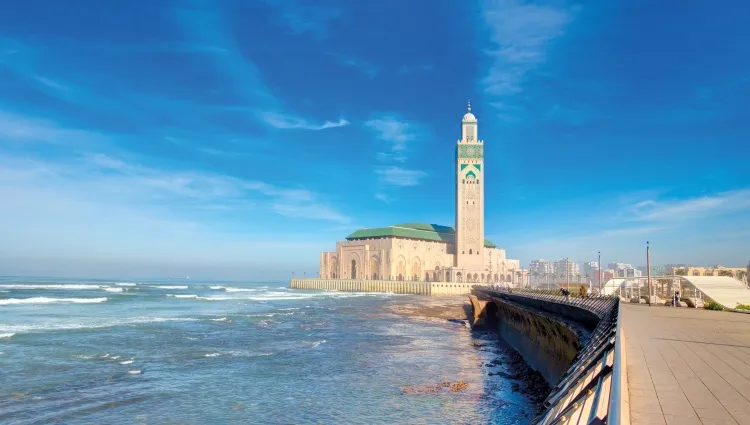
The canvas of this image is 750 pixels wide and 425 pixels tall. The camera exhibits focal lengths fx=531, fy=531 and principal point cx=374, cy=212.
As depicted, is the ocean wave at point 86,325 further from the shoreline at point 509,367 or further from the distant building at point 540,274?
the distant building at point 540,274

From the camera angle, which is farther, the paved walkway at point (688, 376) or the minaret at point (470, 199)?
the minaret at point (470, 199)

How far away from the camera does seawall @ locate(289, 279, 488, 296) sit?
335 feet

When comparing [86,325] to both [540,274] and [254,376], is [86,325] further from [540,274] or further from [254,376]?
[540,274]

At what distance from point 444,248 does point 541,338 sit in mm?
105458

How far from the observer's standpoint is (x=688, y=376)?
28.9 ft

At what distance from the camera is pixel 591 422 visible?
4430mm

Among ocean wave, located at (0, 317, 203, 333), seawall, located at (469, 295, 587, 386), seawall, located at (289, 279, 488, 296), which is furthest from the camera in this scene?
seawall, located at (289, 279, 488, 296)

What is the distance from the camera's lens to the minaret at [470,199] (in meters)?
118

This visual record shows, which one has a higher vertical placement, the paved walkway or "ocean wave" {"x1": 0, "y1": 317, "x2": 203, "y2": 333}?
the paved walkway

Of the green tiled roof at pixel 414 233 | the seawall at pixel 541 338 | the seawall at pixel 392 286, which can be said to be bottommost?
the seawall at pixel 392 286

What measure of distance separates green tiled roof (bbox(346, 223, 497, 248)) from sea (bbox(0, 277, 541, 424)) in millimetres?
85553

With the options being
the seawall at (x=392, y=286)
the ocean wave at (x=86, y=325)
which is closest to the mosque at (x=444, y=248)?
the seawall at (x=392, y=286)

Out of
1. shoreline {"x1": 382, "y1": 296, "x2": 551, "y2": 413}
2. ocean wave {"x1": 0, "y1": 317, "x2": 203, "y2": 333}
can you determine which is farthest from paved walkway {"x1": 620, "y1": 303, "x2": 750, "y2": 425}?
ocean wave {"x1": 0, "y1": 317, "x2": 203, "y2": 333}

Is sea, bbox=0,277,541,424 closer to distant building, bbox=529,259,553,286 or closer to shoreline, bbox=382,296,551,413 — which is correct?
shoreline, bbox=382,296,551,413
